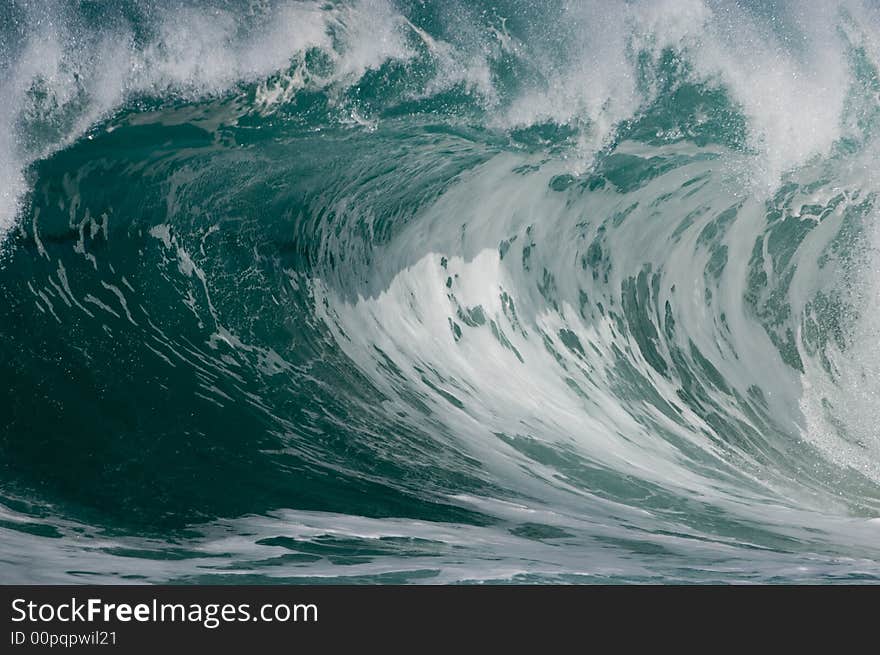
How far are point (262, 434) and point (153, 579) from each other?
119cm

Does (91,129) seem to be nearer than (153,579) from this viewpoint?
No

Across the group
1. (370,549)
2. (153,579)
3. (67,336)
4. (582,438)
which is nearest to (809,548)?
(582,438)

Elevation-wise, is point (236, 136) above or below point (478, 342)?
above

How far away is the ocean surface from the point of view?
4820mm

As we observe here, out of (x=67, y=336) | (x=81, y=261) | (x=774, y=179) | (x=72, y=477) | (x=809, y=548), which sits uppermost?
(x=774, y=179)

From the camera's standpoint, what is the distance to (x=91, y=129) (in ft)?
16.7

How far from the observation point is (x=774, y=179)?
6.25m

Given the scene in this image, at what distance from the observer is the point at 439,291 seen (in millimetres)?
6434

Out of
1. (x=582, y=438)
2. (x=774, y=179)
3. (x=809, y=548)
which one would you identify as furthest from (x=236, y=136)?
(x=809, y=548)

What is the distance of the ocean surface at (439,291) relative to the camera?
4.82 meters

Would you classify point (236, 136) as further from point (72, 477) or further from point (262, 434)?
point (72, 477)

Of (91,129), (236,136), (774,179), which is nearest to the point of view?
(91,129)

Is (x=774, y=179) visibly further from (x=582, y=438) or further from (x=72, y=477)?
(x=72, y=477)

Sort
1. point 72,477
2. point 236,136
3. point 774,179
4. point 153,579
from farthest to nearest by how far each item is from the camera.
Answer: point 774,179 < point 236,136 < point 72,477 < point 153,579
